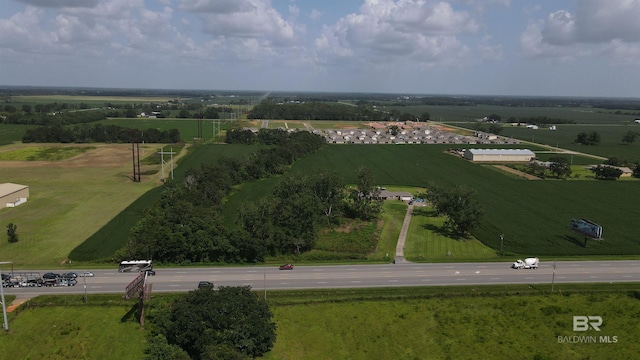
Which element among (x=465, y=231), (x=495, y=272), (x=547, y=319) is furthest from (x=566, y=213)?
(x=547, y=319)

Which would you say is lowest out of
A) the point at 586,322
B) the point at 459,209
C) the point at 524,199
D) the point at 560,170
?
the point at 586,322

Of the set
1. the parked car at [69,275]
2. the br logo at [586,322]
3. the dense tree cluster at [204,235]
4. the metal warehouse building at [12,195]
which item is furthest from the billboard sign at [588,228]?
the metal warehouse building at [12,195]

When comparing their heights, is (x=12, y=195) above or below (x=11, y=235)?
above

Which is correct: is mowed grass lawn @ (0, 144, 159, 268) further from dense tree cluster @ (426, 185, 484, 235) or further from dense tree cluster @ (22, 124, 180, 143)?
dense tree cluster @ (426, 185, 484, 235)

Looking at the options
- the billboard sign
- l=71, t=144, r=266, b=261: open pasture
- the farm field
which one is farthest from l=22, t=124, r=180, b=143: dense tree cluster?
the billboard sign

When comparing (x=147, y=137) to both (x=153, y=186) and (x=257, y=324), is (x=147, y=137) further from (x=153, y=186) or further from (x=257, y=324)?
(x=257, y=324)

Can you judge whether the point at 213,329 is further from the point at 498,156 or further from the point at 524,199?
the point at 498,156

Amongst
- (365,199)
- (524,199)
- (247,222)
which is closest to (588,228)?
(524,199)
